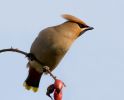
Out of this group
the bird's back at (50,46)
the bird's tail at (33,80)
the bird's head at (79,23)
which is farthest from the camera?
the bird's tail at (33,80)

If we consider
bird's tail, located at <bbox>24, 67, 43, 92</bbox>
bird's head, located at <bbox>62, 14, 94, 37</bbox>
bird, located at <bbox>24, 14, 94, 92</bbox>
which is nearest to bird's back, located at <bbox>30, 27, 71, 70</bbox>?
bird, located at <bbox>24, 14, 94, 92</bbox>

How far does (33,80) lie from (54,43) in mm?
728

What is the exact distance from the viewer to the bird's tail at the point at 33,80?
5.59 metres

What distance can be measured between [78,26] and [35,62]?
771 millimetres

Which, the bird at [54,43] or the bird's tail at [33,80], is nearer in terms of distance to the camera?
the bird at [54,43]

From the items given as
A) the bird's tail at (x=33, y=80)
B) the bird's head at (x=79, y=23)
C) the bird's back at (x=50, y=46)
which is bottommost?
the bird's tail at (x=33, y=80)

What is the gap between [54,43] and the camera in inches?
209

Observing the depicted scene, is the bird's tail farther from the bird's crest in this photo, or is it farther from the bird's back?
the bird's crest

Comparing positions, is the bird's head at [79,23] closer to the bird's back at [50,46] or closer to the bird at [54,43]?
the bird at [54,43]

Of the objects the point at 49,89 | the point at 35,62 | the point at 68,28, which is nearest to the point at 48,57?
the point at 35,62

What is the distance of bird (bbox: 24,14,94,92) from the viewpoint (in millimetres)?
5129

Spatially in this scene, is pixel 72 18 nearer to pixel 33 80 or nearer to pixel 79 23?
pixel 79 23

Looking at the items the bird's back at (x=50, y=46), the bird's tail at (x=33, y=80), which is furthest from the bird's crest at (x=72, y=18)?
the bird's tail at (x=33, y=80)

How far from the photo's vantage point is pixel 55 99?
302 centimetres
